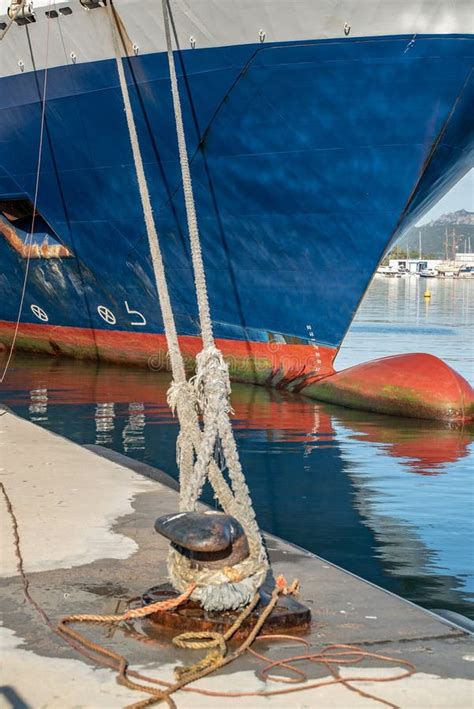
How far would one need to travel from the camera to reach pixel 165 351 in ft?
57.0

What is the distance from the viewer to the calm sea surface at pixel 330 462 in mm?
7629

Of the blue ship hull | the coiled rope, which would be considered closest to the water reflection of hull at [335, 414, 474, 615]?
the coiled rope

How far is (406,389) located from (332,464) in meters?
3.26

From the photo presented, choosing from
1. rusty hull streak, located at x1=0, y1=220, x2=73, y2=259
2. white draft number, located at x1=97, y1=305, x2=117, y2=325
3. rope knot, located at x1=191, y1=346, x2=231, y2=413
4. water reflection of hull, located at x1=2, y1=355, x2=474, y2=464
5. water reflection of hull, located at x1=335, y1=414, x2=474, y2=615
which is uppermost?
rusty hull streak, located at x1=0, y1=220, x2=73, y2=259

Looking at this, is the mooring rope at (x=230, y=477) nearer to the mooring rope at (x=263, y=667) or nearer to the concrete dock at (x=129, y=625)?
the mooring rope at (x=263, y=667)

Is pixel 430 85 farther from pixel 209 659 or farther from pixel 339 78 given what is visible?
pixel 209 659

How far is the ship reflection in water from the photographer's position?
7.61 metres

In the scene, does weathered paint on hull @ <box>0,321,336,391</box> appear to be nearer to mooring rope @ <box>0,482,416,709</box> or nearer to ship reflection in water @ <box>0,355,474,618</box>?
ship reflection in water @ <box>0,355,474,618</box>

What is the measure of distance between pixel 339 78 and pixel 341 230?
2086 millimetres

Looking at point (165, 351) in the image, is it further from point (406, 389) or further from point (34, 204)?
point (406, 389)

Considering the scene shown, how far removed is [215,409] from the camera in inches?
210

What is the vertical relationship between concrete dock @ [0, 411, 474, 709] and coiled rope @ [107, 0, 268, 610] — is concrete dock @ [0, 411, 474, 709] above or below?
below

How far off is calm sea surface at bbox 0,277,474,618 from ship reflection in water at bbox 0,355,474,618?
0.01 m

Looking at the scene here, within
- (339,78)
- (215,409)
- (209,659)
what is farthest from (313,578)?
(339,78)
